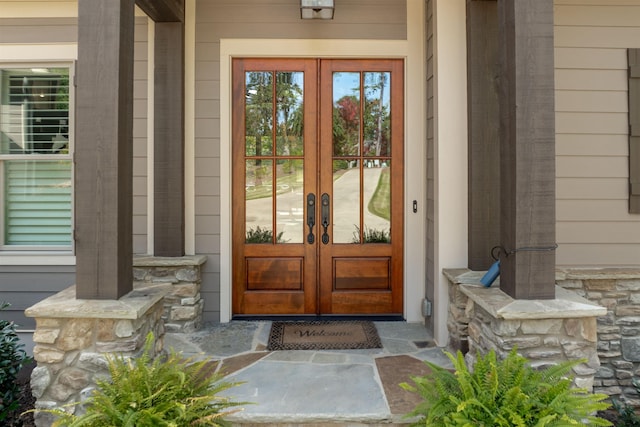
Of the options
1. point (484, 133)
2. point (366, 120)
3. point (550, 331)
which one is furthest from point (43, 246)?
point (550, 331)

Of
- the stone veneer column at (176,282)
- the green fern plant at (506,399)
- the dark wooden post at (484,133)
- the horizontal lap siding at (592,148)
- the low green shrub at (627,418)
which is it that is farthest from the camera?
the stone veneer column at (176,282)

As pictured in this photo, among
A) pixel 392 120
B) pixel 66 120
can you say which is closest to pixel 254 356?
pixel 392 120

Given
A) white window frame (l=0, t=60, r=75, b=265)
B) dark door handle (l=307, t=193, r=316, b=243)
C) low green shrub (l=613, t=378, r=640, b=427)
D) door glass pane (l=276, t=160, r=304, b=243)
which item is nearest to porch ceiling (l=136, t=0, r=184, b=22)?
white window frame (l=0, t=60, r=75, b=265)

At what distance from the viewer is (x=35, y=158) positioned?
13.5 feet

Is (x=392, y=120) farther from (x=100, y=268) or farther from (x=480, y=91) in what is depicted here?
(x=100, y=268)

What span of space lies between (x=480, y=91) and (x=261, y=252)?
216 centimetres

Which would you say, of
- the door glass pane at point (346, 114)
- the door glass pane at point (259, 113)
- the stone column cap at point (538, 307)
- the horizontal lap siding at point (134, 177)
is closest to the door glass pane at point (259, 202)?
the door glass pane at point (259, 113)

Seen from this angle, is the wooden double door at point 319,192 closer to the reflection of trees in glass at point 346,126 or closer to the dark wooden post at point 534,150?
the reflection of trees in glass at point 346,126

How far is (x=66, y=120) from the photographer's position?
4.14 meters

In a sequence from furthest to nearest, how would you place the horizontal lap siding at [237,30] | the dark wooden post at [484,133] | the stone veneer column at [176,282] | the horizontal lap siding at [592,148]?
1. the horizontal lap siding at [237,30]
2. the stone veneer column at [176,282]
3. the horizontal lap siding at [592,148]
4. the dark wooden post at [484,133]

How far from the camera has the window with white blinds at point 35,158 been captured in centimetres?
412

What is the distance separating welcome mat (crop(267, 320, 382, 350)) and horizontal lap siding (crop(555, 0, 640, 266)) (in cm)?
162

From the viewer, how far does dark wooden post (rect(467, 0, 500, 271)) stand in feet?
11.3

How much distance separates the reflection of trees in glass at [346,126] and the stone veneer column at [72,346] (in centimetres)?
225
